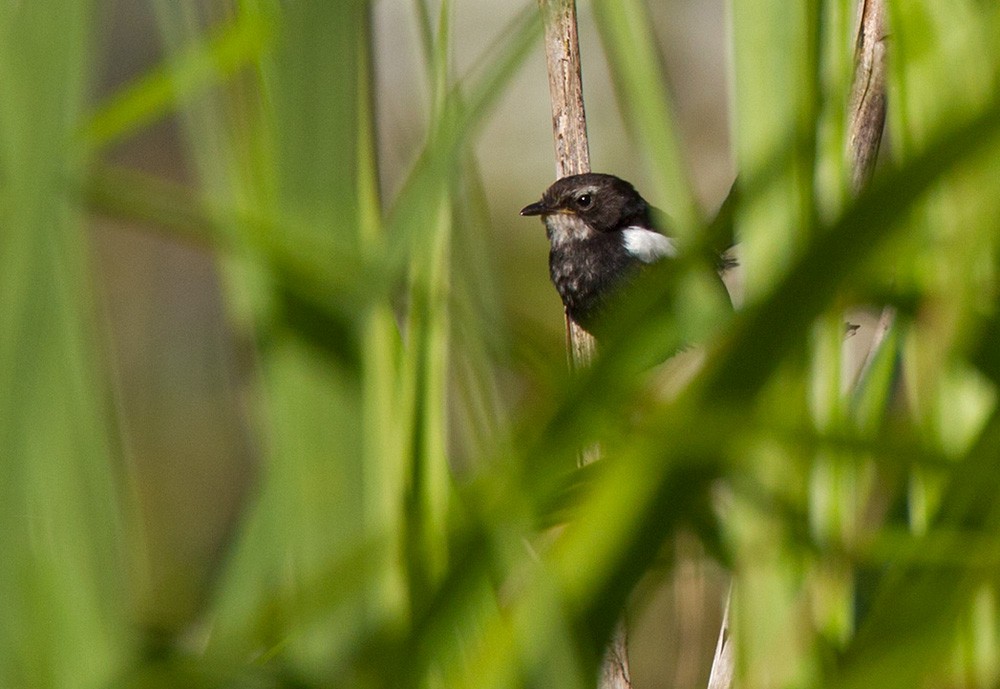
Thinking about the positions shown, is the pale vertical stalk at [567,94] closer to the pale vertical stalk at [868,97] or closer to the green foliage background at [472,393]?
the pale vertical stalk at [868,97]

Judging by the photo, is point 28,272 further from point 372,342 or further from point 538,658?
point 538,658

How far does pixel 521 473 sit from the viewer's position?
24.2 inches

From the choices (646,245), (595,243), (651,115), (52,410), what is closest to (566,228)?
(595,243)

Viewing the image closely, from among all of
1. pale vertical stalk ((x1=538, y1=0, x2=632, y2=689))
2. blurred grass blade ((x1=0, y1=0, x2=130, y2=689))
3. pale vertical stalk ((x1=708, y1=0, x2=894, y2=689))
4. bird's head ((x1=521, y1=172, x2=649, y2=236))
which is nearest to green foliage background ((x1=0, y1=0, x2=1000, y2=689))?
blurred grass blade ((x1=0, y1=0, x2=130, y2=689))

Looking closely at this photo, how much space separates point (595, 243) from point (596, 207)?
0.40 feet

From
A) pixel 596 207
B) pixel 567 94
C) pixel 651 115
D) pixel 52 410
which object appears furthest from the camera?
pixel 596 207

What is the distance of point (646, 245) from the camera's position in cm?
404

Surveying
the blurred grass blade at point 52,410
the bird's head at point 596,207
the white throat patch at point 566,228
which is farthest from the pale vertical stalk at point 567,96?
the white throat patch at point 566,228

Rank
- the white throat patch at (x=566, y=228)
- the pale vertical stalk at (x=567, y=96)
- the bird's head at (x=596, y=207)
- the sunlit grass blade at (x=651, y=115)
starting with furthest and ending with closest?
the white throat patch at (x=566, y=228), the bird's head at (x=596, y=207), the pale vertical stalk at (x=567, y=96), the sunlit grass blade at (x=651, y=115)

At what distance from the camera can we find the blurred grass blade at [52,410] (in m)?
0.72

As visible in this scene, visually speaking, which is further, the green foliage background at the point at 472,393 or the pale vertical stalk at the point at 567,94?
the pale vertical stalk at the point at 567,94

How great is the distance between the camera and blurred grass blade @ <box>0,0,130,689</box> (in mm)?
718

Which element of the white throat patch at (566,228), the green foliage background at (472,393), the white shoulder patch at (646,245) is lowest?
the white shoulder patch at (646,245)

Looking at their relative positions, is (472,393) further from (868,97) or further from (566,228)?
(566,228)
